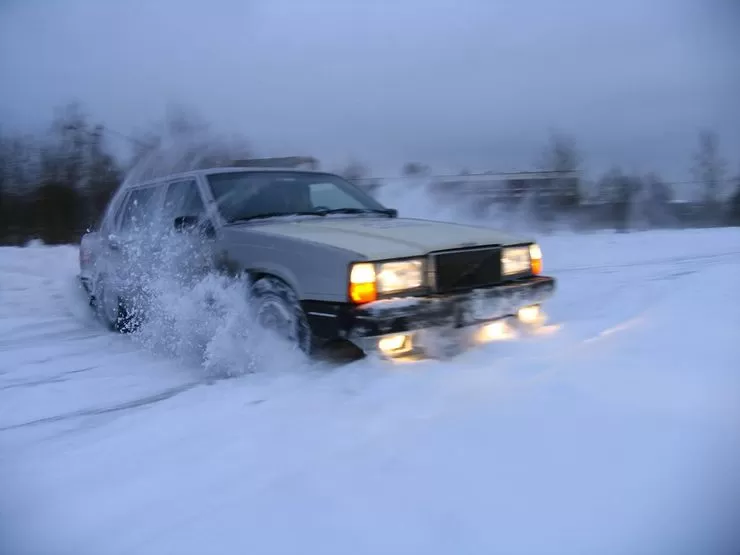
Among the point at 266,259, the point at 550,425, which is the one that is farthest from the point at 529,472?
the point at 266,259

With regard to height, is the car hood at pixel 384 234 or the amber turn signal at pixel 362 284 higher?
the car hood at pixel 384 234

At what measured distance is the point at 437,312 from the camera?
3.23 m

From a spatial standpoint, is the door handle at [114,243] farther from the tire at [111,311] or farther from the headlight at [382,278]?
the headlight at [382,278]

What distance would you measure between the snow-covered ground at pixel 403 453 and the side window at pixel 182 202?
121 cm

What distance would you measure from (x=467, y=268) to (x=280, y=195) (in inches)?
67.0

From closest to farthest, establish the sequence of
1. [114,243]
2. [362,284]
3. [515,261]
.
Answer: [362,284]
[515,261]
[114,243]

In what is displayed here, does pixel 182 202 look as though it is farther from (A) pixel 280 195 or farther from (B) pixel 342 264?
(B) pixel 342 264

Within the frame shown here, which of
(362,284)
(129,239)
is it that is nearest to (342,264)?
(362,284)

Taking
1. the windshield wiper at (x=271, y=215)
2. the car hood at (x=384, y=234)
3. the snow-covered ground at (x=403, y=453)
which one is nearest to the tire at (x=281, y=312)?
the snow-covered ground at (x=403, y=453)

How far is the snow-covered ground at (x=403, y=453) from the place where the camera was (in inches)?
70.1

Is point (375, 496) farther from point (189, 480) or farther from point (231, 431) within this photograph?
point (231, 431)

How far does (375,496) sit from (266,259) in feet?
6.55

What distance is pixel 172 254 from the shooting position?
14.0ft

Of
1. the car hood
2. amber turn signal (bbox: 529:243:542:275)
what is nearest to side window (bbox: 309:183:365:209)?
the car hood
